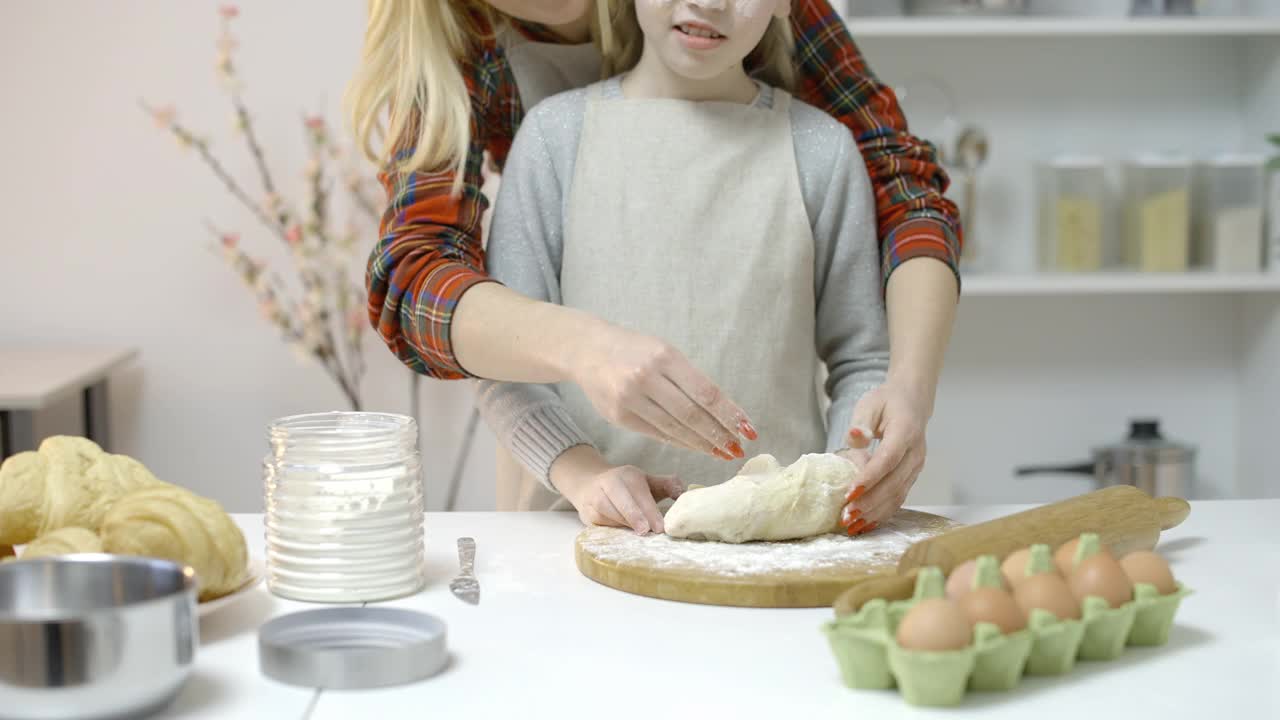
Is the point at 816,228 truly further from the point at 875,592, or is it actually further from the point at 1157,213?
the point at 1157,213

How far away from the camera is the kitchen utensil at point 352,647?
80 cm

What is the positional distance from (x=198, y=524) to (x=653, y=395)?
0.34m

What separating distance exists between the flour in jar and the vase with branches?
6.05 ft

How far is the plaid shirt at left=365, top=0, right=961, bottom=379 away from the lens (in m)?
1.30

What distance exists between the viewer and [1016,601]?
810 mm

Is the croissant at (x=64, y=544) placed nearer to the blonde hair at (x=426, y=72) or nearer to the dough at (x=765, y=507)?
the dough at (x=765, y=507)

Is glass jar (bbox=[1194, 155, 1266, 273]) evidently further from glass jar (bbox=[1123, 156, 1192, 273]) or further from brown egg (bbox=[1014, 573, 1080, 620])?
brown egg (bbox=[1014, 573, 1080, 620])

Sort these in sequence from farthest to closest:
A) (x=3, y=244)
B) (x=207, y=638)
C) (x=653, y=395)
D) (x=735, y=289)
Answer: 1. (x=3, y=244)
2. (x=735, y=289)
3. (x=653, y=395)
4. (x=207, y=638)

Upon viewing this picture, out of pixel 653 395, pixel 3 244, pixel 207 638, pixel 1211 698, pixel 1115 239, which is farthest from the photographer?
pixel 3 244

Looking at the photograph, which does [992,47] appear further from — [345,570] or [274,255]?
[345,570]

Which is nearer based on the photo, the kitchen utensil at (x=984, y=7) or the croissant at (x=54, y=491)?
the croissant at (x=54, y=491)

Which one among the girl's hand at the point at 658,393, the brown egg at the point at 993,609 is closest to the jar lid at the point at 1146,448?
the girl's hand at the point at 658,393

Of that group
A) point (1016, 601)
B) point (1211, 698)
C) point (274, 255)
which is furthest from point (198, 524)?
point (274, 255)

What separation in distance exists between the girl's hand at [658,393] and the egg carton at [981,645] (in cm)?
24
